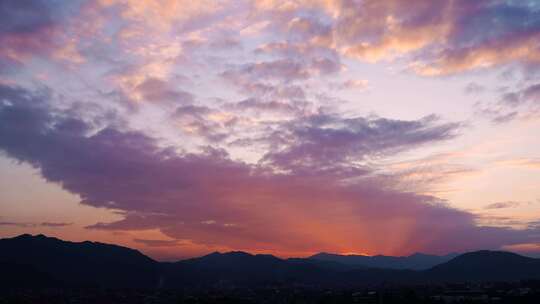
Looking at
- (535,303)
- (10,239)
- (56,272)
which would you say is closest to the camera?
(535,303)

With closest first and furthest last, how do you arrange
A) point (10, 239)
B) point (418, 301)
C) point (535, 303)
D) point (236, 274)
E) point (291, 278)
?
point (535, 303) < point (418, 301) < point (10, 239) < point (291, 278) < point (236, 274)

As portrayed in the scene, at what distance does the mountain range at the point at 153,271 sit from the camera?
439 feet

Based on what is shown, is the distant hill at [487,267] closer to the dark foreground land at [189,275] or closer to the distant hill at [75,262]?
the dark foreground land at [189,275]

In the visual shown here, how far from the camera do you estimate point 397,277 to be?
602ft

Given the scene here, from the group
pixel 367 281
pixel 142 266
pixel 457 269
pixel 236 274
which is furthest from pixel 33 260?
pixel 457 269

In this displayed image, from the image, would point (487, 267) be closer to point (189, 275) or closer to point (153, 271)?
point (189, 275)

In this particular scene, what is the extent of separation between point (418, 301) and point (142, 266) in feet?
354

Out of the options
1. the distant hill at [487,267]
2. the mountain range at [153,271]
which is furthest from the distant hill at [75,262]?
the distant hill at [487,267]

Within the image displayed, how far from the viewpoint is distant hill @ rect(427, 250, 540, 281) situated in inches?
6280

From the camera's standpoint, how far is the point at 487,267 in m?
172

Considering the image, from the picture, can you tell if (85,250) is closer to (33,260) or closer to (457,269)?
(33,260)

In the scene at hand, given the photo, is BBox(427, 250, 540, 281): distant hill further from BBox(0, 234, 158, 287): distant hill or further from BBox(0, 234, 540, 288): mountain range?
BBox(0, 234, 158, 287): distant hill

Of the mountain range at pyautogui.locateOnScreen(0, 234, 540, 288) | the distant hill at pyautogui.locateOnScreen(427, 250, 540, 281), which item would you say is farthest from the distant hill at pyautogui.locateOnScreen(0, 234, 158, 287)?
the distant hill at pyautogui.locateOnScreen(427, 250, 540, 281)

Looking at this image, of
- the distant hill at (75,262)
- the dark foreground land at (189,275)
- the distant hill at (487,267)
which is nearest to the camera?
the dark foreground land at (189,275)
